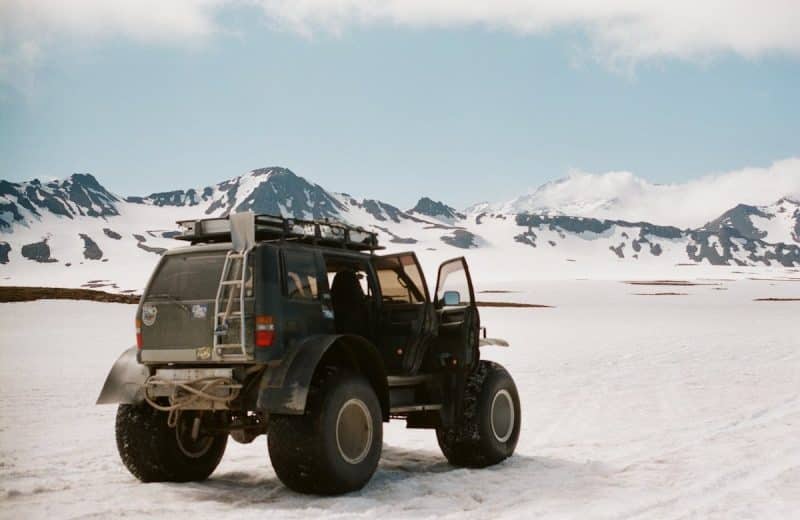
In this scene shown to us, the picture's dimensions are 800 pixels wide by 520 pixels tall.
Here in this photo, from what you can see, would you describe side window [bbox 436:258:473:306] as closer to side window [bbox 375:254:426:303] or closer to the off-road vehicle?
the off-road vehicle

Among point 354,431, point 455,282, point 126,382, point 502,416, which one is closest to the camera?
point 354,431

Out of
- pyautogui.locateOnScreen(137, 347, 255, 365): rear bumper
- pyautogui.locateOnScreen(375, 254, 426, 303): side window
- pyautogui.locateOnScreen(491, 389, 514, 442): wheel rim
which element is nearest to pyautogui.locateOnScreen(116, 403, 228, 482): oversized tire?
pyautogui.locateOnScreen(137, 347, 255, 365): rear bumper

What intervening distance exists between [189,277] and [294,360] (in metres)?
1.44

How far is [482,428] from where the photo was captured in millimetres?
9805

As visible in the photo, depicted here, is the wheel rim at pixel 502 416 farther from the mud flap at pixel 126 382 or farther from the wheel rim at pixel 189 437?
the mud flap at pixel 126 382

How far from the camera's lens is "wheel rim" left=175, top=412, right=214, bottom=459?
29.4 ft

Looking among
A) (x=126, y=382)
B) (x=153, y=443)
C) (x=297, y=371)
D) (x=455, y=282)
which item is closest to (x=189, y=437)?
(x=153, y=443)

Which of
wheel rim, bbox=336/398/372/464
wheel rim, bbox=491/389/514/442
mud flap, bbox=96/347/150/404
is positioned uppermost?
mud flap, bbox=96/347/150/404

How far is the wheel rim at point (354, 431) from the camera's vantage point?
789 cm

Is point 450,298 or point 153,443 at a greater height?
point 450,298

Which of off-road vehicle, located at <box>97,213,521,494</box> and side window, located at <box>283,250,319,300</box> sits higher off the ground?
side window, located at <box>283,250,319,300</box>

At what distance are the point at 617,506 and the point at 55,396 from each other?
1193 centimetres

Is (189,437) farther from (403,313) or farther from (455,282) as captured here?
(455,282)

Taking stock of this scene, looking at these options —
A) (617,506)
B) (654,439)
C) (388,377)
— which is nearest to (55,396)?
(388,377)
